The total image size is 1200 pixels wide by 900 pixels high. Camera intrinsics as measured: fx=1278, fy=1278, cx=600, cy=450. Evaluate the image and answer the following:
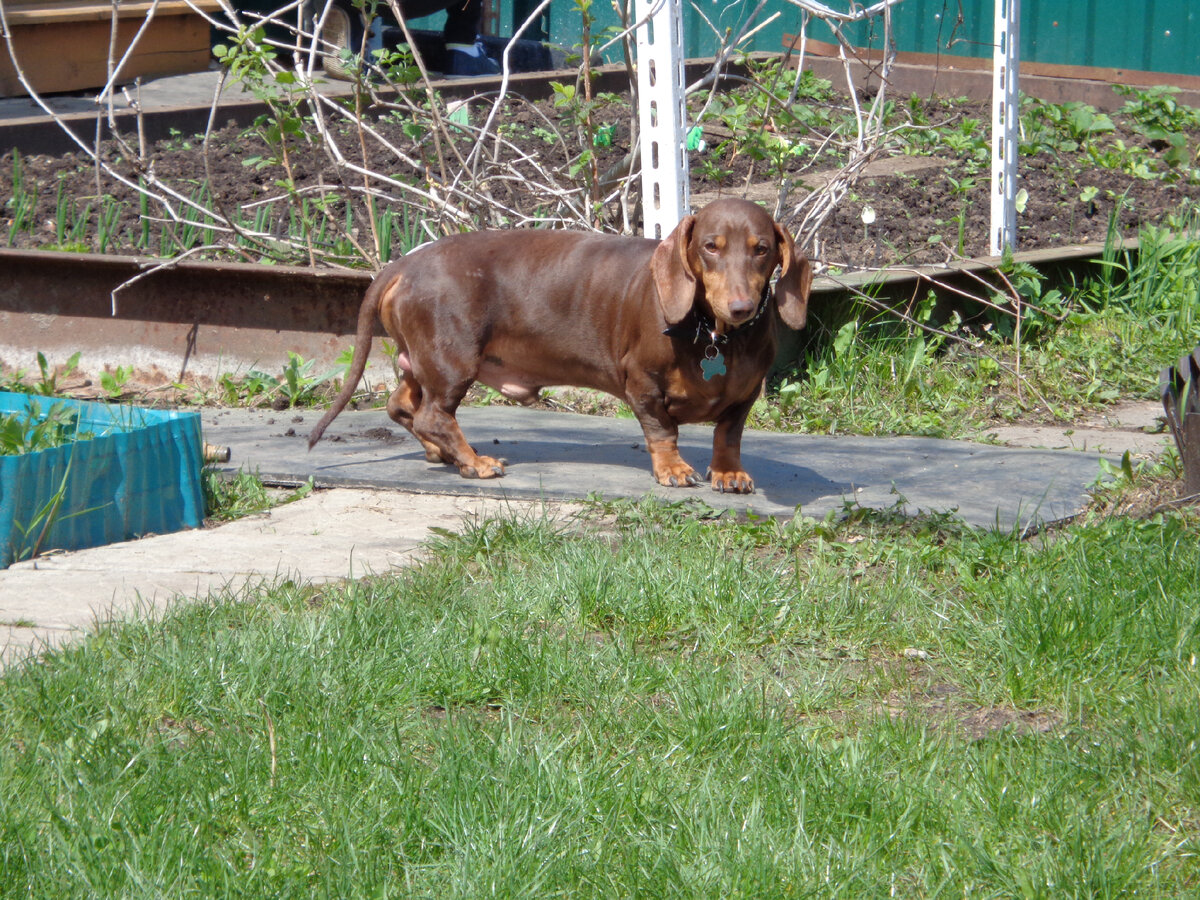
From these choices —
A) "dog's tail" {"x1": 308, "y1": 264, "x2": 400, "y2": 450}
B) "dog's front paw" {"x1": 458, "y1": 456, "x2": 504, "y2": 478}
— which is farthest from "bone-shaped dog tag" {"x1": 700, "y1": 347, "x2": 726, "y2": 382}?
"dog's tail" {"x1": 308, "y1": 264, "x2": 400, "y2": 450}

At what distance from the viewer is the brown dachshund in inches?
156

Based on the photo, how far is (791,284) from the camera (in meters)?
3.94

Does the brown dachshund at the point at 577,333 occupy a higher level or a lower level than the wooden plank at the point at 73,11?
lower

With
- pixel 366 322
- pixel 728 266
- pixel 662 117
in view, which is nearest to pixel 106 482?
pixel 366 322

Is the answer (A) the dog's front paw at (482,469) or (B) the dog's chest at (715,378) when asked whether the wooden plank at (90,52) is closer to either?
(A) the dog's front paw at (482,469)

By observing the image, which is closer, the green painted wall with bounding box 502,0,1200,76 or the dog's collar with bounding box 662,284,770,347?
the dog's collar with bounding box 662,284,770,347

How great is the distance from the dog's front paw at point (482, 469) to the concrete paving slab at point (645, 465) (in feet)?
0.13

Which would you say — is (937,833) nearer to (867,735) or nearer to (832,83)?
(867,735)

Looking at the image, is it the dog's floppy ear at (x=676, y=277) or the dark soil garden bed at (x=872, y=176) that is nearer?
the dog's floppy ear at (x=676, y=277)

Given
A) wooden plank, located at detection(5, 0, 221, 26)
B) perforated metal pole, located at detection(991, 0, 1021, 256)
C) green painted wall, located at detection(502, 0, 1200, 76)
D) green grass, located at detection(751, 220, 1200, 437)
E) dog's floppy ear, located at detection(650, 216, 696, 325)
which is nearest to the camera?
dog's floppy ear, located at detection(650, 216, 696, 325)

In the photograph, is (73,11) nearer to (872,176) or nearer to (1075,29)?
(872,176)

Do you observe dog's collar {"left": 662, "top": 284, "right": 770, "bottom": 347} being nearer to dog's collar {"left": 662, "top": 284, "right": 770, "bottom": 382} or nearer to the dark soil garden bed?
dog's collar {"left": 662, "top": 284, "right": 770, "bottom": 382}

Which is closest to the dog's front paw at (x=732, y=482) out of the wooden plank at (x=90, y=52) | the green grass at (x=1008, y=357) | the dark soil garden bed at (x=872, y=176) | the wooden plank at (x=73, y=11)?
the green grass at (x=1008, y=357)

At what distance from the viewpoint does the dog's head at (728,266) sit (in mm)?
3631
